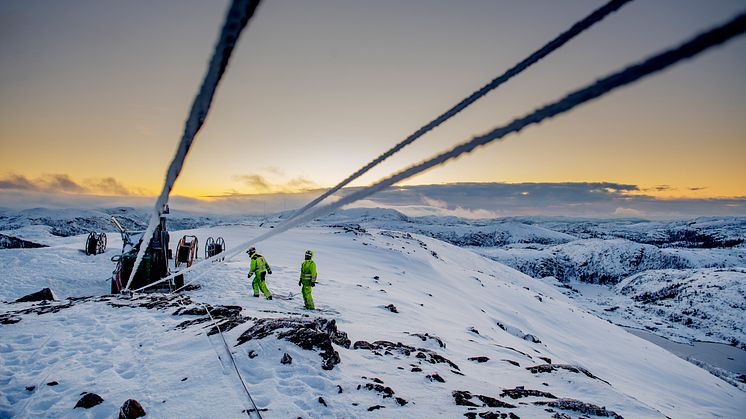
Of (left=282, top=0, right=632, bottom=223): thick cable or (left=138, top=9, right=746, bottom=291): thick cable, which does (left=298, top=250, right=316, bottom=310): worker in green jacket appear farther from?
(left=138, top=9, right=746, bottom=291): thick cable

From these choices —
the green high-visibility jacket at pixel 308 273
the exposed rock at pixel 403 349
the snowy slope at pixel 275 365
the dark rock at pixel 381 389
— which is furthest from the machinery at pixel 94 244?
the dark rock at pixel 381 389

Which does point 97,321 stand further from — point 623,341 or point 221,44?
point 623,341

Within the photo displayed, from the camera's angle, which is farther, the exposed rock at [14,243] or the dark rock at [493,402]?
the exposed rock at [14,243]

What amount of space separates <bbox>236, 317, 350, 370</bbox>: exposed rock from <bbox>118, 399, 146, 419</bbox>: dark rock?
190cm

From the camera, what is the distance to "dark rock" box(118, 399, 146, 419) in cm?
427

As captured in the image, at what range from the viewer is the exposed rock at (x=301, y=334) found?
19.7ft

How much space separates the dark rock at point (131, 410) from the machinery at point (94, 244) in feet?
64.7

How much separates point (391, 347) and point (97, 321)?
23.0 ft

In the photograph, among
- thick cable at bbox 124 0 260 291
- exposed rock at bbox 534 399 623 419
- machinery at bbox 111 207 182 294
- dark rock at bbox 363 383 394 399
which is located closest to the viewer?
thick cable at bbox 124 0 260 291

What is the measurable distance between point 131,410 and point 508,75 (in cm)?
567

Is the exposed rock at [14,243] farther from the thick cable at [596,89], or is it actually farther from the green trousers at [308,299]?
the thick cable at [596,89]

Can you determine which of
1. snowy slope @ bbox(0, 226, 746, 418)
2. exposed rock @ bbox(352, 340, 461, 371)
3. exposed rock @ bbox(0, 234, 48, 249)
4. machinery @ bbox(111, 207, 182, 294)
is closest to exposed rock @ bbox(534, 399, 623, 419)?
snowy slope @ bbox(0, 226, 746, 418)

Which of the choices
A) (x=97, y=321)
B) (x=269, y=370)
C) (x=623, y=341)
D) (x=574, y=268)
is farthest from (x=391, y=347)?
(x=574, y=268)

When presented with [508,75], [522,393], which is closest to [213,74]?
[508,75]
